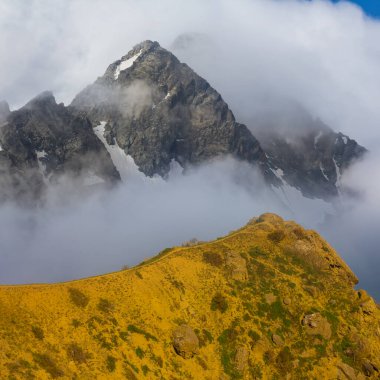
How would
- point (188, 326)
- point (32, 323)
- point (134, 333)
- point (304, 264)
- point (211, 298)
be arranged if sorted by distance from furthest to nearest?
1. point (304, 264)
2. point (211, 298)
3. point (188, 326)
4. point (134, 333)
5. point (32, 323)

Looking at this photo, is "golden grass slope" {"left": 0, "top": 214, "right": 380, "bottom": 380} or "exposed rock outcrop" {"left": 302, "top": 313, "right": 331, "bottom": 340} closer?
"golden grass slope" {"left": 0, "top": 214, "right": 380, "bottom": 380}

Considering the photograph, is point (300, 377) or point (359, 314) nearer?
point (300, 377)

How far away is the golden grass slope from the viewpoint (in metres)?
81.5

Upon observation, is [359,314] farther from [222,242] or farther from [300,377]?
[222,242]

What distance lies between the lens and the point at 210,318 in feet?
332

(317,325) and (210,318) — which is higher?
(210,318)

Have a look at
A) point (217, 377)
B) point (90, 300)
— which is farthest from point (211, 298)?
point (90, 300)

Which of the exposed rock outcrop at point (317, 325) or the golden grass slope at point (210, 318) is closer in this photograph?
the golden grass slope at point (210, 318)

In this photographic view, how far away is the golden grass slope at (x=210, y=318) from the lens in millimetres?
81500

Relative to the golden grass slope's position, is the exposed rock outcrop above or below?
below

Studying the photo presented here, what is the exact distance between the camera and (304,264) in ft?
389

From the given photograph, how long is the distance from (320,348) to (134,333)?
34.5 meters

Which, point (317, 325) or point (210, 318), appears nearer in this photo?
point (210, 318)

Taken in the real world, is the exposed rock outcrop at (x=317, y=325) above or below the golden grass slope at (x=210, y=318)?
below
